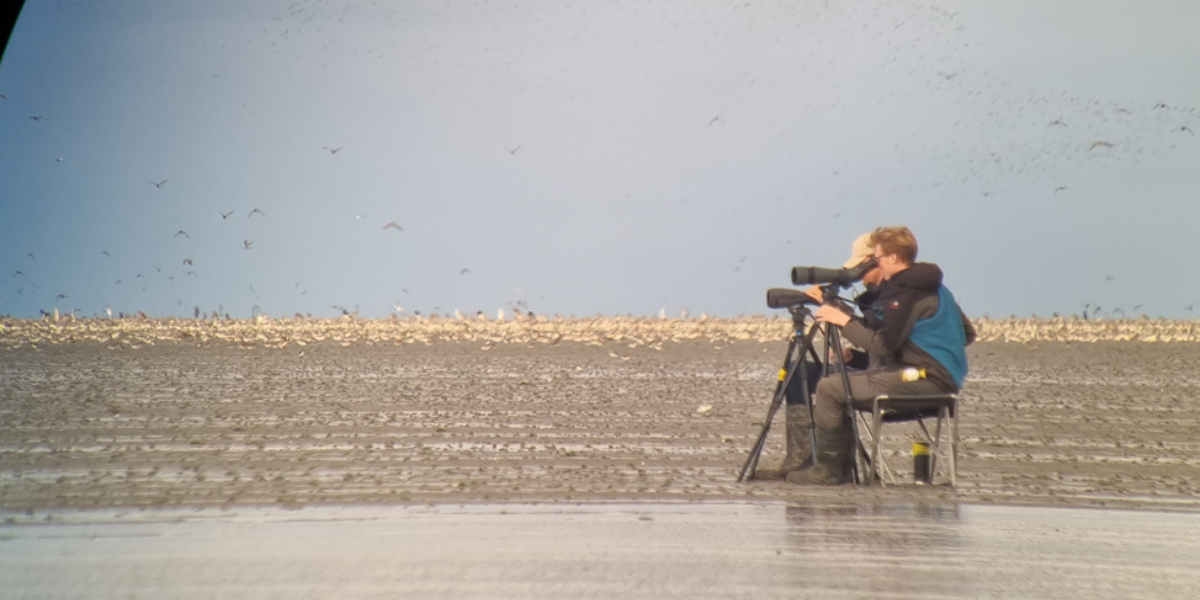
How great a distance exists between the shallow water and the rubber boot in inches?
33.3

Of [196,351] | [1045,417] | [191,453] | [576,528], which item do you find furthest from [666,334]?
[576,528]

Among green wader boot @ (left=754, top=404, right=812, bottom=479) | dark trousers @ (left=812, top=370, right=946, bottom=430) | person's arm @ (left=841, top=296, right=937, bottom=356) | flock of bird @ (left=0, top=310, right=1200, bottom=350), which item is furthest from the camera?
flock of bird @ (left=0, top=310, right=1200, bottom=350)

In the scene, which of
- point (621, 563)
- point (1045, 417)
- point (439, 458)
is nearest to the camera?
point (621, 563)

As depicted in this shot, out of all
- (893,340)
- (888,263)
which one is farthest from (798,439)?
(888,263)

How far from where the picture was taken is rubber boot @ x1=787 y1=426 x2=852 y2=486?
28.3 feet

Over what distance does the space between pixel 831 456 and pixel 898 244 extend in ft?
4.50

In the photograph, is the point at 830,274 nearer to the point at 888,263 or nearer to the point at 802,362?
the point at 888,263

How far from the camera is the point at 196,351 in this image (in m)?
24.8

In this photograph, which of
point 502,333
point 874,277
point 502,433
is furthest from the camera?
point 502,333

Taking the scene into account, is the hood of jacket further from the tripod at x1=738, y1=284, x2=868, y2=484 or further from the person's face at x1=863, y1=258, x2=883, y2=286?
the tripod at x1=738, y1=284, x2=868, y2=484

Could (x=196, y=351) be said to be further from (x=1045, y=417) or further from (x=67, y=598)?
(x=67, y=598)

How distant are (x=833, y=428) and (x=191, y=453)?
4.82 metres

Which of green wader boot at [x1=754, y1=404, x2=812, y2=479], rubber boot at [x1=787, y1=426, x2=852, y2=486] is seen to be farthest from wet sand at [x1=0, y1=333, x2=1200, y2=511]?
green wader boot at [x1=754, y1=404, x2=812, y2=479]

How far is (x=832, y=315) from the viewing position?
845cm
